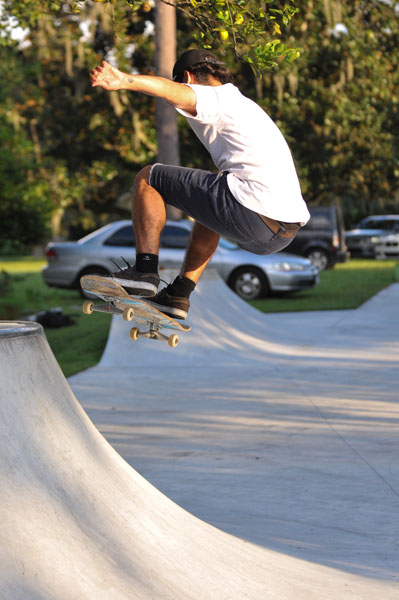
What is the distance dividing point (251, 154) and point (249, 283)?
50.2ft

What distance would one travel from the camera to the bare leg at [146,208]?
16.8 ft

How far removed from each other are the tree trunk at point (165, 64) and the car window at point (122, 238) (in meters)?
2.41

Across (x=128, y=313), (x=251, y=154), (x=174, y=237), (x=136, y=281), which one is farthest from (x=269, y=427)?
(x=174, y=237)

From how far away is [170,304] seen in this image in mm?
5742

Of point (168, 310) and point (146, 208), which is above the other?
point (146, 208)

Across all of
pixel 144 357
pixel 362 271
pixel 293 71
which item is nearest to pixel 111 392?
pixel 144 357

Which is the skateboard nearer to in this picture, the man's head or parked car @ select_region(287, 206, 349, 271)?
the man's head

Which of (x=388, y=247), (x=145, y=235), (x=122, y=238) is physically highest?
(x=145, y=235)

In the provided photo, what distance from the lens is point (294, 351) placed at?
12148mm

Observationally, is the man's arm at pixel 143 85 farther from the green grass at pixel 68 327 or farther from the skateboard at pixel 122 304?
the green grass at pixel 68 327

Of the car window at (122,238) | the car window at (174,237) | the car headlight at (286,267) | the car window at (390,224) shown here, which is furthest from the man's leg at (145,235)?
the car window at (390,224)

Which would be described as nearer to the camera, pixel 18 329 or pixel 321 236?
pixel 18 329

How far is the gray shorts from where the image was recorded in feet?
16.0

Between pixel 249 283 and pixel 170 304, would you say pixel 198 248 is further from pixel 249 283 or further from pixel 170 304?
Answer: pixel 249 283
